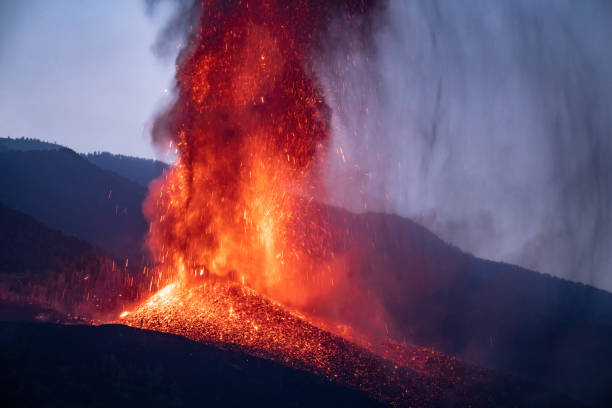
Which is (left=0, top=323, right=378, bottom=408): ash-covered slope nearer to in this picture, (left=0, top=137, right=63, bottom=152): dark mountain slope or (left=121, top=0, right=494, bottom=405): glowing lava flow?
(left=121, top=0, right=494, bottom=405): glowing lava flow

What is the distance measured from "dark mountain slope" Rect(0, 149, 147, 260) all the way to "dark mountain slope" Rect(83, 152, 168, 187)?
30.3 m

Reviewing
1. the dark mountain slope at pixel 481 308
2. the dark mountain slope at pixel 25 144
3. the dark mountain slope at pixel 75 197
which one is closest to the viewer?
the dark mountain slope at pixel 481 308

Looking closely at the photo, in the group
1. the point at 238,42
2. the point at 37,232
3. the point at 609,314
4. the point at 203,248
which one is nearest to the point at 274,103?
the point at 238,42

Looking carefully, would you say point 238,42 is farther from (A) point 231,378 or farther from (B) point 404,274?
(B) point 404,274

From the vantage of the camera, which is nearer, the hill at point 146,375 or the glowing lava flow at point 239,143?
the hill at point 146,375

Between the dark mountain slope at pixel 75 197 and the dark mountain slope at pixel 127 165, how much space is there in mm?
30252

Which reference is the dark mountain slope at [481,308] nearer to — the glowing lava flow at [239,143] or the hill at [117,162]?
the glowing lava flow at [239,143]

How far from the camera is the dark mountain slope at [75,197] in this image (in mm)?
63375

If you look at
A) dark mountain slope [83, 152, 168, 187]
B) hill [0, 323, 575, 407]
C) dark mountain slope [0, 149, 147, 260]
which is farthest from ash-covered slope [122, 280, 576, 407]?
dark mountain slope [83, 152, 168, 187]

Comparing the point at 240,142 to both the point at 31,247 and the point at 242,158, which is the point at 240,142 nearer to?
the point at 242,158

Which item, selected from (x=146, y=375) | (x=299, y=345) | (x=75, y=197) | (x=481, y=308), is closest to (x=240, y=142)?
(x=299, y=345)

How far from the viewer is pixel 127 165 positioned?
132m

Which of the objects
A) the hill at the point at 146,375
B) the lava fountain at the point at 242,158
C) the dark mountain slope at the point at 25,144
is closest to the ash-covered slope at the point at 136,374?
the hill at the point at 146,375

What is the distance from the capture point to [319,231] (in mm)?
53406
